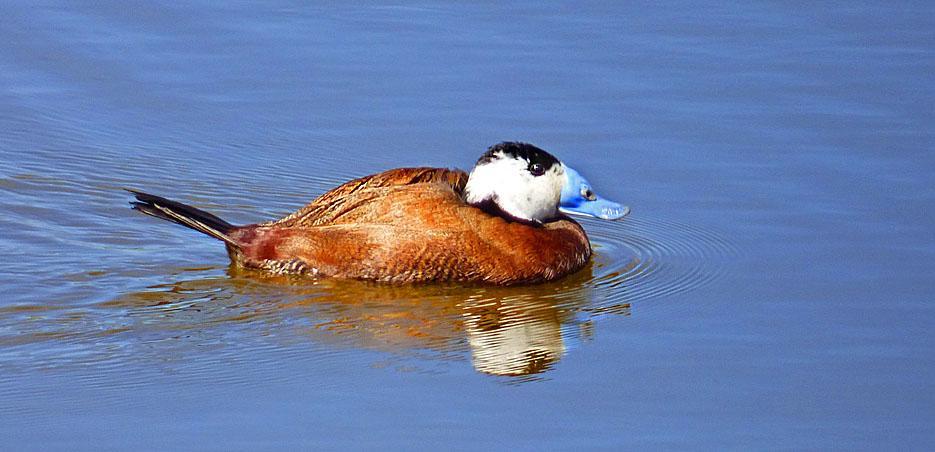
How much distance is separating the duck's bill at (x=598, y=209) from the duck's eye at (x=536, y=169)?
0.36 m

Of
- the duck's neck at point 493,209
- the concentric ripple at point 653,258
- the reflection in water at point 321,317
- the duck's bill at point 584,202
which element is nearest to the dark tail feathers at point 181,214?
the reflection in water at point 321,317

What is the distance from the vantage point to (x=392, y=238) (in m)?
8.29

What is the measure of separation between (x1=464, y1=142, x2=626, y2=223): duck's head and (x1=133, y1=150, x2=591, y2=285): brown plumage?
0.11 m

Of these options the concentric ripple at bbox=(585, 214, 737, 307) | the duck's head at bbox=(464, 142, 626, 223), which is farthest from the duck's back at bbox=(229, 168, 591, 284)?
the concentric ripple at bbox=(585, 214, 737, 307)

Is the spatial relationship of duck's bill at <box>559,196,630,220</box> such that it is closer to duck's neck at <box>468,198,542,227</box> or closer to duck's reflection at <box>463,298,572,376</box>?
duck's neck at <box>468,198,542,227</box>

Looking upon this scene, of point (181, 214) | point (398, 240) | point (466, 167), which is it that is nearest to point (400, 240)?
point (398, 240)

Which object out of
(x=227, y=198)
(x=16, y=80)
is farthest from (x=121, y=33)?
(x=227, y=198)

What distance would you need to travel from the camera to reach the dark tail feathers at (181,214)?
8367 mm

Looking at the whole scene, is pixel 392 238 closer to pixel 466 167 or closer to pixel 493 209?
pixel 493 209

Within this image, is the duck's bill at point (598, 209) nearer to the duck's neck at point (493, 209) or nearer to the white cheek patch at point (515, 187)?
the white cheek patch at point (515, 187)

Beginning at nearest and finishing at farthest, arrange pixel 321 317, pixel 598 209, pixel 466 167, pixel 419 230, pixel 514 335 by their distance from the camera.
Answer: pixel 514 335, pixel 321 317, pixel 419 230, pixel 598 209, pixel 466 167

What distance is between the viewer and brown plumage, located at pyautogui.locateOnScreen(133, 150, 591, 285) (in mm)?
8281

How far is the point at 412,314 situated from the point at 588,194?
5.13 feet

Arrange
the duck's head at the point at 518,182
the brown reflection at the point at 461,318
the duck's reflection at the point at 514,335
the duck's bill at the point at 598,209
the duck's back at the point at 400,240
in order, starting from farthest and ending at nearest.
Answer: the duck's bill at the point at 598,209 < the duck's head at the point at 518,182 < the duck's back at the point at 400,240 < the brown reflection at the point at 461,318 < the duck's reflection at the point at 514,335
